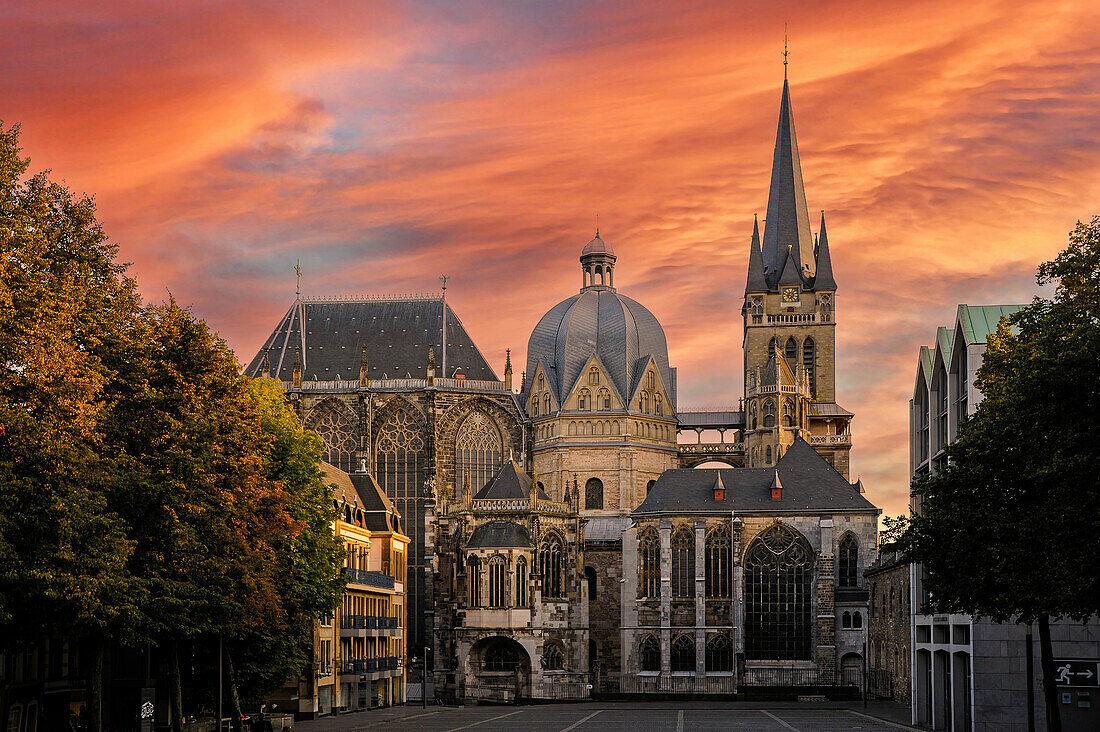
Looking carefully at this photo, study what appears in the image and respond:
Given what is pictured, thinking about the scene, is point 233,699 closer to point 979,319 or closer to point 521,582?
point 979,319

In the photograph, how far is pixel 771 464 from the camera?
118938 mm

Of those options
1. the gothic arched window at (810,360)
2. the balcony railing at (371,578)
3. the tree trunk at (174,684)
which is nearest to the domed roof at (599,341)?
the gothic arched window at (810,360)

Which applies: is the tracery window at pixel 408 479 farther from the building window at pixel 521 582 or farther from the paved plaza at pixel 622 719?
the paved plaza at pixel 622 719

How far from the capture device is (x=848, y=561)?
105m

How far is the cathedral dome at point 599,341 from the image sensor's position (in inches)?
4788

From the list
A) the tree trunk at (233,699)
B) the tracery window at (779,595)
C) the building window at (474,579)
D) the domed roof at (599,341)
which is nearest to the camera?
the tree trunk at (233,699)

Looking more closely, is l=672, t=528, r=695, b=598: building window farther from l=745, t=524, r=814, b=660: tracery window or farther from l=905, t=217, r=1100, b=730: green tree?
l=905, t=217, r=1100, b=730: green tree

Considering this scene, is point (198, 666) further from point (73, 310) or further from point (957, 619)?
point (957, 619)

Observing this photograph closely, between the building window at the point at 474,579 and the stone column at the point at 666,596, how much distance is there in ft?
45.1

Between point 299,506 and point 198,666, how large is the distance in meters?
8.20

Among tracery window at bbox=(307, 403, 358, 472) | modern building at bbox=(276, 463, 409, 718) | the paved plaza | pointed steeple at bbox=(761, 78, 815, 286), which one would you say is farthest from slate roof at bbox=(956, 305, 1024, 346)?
pointed steeple at bbox=(761, 78, 815, 286)

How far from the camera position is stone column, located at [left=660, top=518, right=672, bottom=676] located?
104 meters

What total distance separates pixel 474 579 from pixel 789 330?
42.4 meters

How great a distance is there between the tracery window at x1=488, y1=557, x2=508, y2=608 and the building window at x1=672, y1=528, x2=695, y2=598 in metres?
13.6
